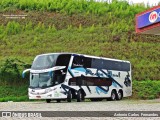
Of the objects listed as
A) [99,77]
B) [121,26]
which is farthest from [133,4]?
[99,77]

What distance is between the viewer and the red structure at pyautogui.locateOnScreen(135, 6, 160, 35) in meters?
20.0

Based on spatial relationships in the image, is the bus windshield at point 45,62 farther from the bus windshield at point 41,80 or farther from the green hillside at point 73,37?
the green hillside at point 73,37

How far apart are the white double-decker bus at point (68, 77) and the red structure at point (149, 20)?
158 inches

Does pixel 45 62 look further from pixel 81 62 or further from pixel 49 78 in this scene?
pixel 81 62

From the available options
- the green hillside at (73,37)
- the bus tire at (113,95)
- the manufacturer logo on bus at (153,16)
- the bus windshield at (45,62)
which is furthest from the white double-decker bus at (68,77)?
the green hillside at (73,37)

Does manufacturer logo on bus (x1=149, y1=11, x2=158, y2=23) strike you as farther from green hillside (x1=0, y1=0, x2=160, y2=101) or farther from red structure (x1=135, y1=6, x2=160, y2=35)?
green hillside (x1=0, y1=0, x2=160, y2=101)

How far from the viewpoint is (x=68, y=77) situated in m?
22.1

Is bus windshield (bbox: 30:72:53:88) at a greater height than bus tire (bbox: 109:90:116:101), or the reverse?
bus windshield (bbox: 30:72:53:88)

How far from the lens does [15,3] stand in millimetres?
58375

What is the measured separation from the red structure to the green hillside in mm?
10173

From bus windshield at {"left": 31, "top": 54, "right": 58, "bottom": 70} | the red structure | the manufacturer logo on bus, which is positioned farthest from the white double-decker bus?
the manufacturer logo on bus

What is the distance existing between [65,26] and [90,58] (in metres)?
27.5

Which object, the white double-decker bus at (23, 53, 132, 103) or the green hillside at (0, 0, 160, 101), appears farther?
the green hillside at (0, 0, 160, 101)

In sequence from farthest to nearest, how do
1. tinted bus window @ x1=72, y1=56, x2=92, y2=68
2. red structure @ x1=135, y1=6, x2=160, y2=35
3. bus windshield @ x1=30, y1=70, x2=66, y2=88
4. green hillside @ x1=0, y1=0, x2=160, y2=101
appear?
1. green hillside @ x1=0, y1=0, x2=160, y2=101
2. tinted bus window @ x1=72, y1=56, x2=92, y2=68
3. bus windshield @ x1=30, y1=70, x2=66, y2=88
4. red structure @ x1=135, y1=6, x2=160, y2=35
